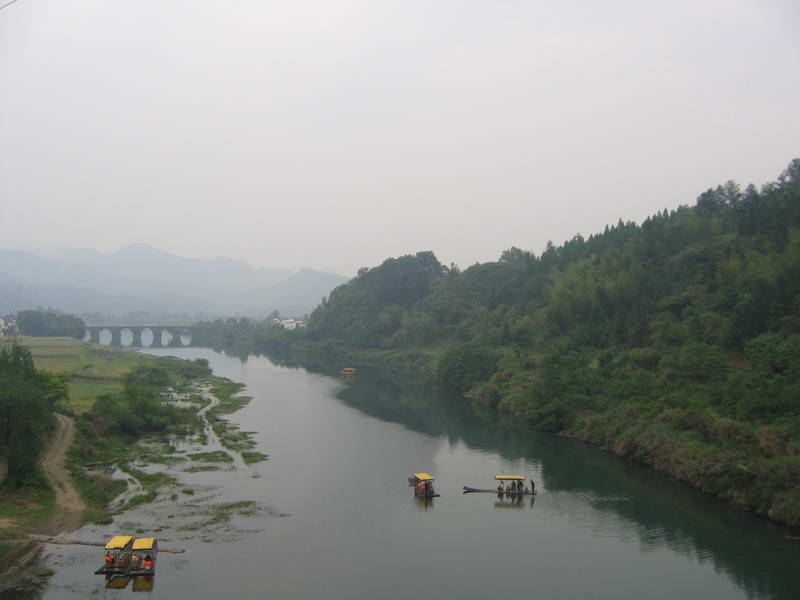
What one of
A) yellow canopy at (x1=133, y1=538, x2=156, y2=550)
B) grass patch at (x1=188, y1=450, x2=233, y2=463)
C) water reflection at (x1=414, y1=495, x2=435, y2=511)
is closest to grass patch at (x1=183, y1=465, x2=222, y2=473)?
grass patch at (x1=188, y1=450, x2=233, y2=463)

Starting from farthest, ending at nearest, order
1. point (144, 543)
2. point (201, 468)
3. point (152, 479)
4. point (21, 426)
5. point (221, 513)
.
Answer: point (201, 468) → point (152, 479) → point (221, 513) → point (21, 426) → point (144, 543)

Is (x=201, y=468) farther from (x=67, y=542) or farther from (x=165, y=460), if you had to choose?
(x=67, y=542)

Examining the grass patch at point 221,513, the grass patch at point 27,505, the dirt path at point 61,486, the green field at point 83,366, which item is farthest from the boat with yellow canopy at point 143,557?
the green field at point 83,366

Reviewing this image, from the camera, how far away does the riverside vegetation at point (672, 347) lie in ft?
80.1

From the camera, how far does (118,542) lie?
1738 centimetres

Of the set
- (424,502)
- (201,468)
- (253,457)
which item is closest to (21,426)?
(201,468)

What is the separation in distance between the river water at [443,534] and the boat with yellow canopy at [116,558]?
36cm

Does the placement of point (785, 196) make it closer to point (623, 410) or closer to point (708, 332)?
point (708, 332)

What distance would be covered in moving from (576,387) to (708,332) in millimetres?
7209

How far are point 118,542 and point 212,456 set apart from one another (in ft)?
39.7

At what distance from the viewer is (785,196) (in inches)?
1670

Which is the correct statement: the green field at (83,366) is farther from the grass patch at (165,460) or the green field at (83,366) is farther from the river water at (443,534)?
the river water at (443,534)

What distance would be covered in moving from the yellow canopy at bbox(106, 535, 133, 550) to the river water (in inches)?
29.7

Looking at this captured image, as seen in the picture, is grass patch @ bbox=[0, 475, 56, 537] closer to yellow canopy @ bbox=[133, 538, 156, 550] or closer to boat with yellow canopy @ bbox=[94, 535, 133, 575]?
boat with yellow canopy @ bbox=[94, 535, 133, 575]
